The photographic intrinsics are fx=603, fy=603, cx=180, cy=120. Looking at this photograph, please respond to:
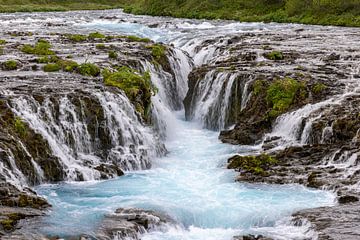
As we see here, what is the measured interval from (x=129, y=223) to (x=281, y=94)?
13.5 m

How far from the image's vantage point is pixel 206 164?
23.9 metres

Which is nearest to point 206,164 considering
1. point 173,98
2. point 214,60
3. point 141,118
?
point 141,118

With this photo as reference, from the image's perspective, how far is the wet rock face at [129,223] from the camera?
1567cm

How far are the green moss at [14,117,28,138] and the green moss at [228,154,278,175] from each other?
763 cm

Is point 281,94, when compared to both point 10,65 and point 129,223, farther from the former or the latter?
point 129,223

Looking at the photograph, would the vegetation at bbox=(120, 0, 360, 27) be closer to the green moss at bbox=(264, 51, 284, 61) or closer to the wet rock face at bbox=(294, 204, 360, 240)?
the green moss at bbox=(264, 51, 284, 61)

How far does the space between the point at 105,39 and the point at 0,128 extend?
71.8ft

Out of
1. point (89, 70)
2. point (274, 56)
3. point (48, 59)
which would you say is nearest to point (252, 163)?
point (89, 70)

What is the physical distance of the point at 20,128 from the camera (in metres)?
21.4

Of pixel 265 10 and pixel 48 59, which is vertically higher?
pixel 265 10

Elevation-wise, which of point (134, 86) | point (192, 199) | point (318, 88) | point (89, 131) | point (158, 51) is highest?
point (158, 51)

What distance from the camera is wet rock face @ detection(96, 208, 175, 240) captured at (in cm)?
1567

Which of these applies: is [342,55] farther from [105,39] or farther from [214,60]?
[105,39]

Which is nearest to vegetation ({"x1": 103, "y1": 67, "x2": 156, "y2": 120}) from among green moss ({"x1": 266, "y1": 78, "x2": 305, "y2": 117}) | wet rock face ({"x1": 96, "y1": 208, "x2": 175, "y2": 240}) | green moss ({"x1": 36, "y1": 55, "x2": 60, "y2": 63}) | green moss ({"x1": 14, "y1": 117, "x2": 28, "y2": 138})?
green moss ({"x1": 36, "y1": 55, "x2": 60, "y2": 63})
